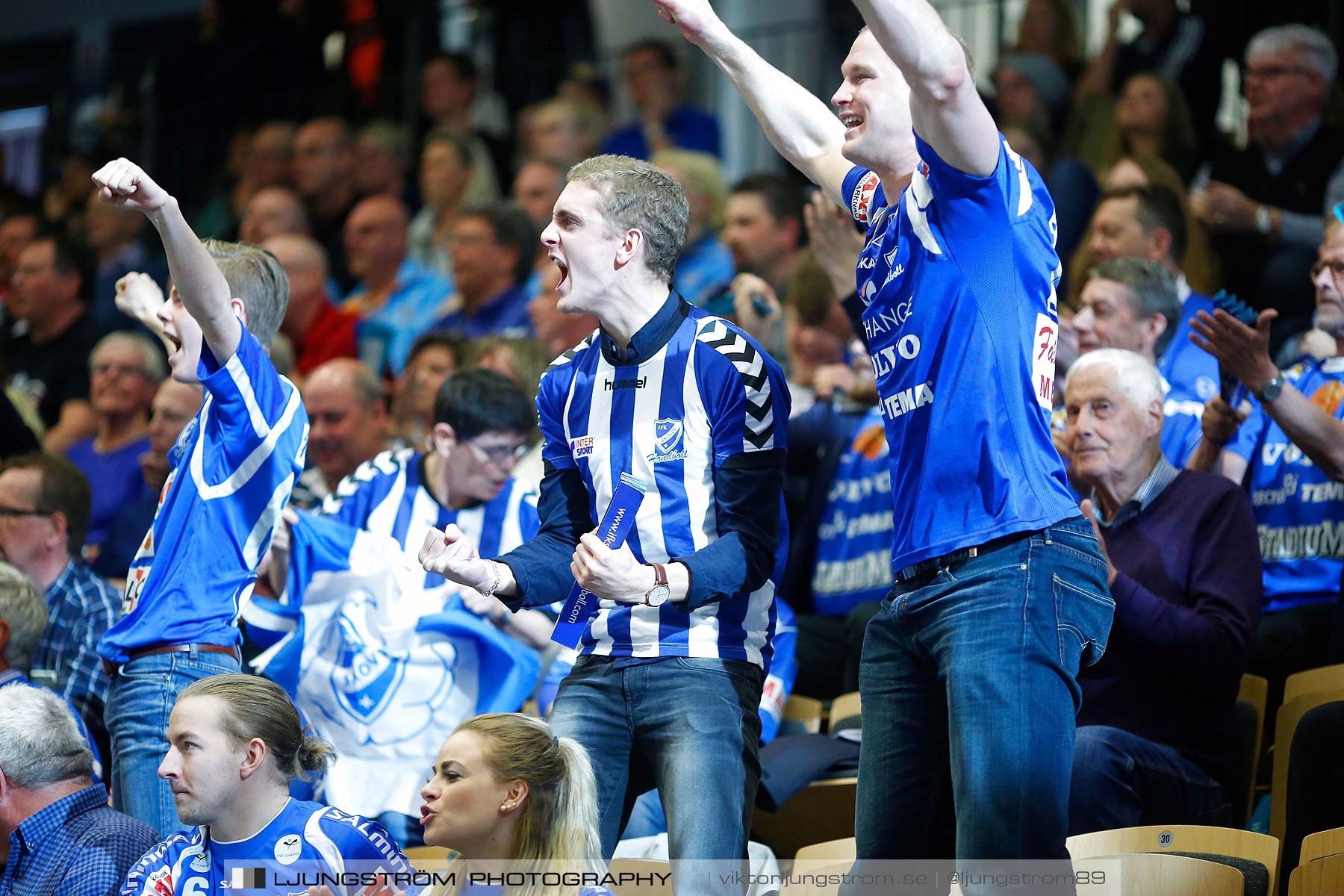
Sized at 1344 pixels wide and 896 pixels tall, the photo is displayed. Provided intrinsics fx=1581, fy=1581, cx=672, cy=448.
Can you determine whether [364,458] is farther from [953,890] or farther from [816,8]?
[816,8]

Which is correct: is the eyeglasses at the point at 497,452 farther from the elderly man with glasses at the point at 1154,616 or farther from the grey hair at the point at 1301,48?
the grey hair at the point at 1301,48

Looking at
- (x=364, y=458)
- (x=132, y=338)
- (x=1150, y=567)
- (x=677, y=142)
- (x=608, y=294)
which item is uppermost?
(x=677, y=142)

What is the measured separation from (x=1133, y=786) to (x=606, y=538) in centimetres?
162

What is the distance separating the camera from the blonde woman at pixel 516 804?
9.72ft

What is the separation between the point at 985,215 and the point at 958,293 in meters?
0.14

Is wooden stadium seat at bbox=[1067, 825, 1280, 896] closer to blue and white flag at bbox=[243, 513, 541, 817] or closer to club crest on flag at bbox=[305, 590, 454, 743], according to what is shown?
blue and white flag at bbox=[243, 513, 541, 817]

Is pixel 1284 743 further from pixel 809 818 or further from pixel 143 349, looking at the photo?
pixel 143 349

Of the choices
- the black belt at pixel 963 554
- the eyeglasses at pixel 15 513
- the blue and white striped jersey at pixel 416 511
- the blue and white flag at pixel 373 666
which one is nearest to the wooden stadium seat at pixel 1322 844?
the black belt at pixel 963 554

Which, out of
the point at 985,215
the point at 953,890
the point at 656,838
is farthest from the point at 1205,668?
the point at 985,215

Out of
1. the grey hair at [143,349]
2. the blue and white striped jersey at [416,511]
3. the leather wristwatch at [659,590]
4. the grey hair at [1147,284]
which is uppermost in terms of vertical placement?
the grey hair at [143,349]

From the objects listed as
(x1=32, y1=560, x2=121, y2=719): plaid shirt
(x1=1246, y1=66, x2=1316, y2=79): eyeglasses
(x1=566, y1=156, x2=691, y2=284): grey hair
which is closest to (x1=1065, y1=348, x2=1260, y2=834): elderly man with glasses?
(x1=566, y1=156, x2=691, y2=284): grey hair

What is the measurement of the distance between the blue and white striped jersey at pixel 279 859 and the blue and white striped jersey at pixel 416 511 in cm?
146

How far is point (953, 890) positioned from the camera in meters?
3.37

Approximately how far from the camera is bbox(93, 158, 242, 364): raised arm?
10.5 ft
